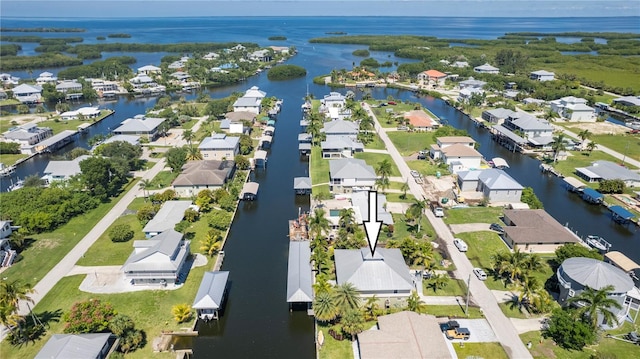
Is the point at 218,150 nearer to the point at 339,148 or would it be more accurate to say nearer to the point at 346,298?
the point at 339,148

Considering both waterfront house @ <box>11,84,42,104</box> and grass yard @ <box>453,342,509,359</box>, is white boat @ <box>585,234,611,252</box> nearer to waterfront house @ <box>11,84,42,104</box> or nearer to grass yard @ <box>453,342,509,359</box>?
grass yard @ <box>453,342,509,359</box>

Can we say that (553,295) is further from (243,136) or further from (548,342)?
(243,136)

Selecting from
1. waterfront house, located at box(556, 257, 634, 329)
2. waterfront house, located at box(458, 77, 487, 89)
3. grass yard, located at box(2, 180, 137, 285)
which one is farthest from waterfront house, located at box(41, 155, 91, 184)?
waterfront house, located at box(458, 77, 487, 89)

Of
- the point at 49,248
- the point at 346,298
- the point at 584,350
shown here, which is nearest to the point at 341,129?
the point at 346,298

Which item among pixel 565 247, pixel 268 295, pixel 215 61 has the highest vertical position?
pixel 215 61

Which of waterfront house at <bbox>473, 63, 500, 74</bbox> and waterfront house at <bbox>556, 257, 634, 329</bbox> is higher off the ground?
waterfront house at <bbox>473, 63, 500, 74</bbox>

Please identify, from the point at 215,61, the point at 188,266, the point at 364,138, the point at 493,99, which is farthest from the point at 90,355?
the point at 215,61

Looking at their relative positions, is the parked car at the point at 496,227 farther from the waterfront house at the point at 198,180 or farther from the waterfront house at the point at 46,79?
the waterfront house at the point at 46,79
